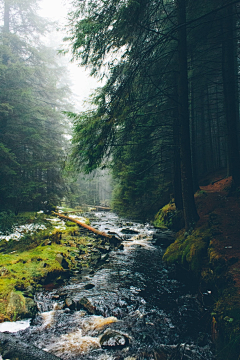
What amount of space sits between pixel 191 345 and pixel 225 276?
1418 millimetres

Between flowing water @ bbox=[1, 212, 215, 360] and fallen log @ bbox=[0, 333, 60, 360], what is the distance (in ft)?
0.48

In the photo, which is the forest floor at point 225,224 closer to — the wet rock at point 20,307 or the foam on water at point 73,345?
the foam on water at point 73,345

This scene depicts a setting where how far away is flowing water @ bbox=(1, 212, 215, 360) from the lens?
2.88m

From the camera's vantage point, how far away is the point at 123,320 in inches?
143

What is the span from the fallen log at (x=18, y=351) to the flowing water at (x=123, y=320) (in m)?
0.15

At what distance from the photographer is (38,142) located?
13.0 meters

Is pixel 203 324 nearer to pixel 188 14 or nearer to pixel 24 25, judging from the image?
pixel 188 14

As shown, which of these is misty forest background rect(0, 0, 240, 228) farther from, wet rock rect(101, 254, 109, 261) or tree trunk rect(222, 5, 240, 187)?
wet rock rect(101, 254, 109, 261)

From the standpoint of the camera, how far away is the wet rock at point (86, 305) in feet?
12.8

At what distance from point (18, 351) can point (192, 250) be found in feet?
14.8

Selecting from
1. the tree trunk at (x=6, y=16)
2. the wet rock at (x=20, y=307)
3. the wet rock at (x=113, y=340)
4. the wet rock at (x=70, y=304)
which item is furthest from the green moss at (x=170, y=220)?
the tree trunk at (x=6, y=16)

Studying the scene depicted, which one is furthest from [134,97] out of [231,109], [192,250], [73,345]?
[73,345]

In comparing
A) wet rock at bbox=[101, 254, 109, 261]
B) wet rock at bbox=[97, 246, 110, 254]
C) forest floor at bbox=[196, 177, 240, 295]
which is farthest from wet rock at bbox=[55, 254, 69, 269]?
forest floor at bbox=[196, 177, 240, 295]

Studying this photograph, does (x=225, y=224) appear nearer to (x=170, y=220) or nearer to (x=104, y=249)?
(x=170, y=220)
